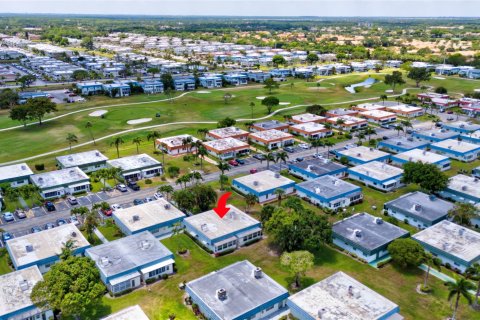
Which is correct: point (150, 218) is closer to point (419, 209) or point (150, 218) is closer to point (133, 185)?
point (133, 185)

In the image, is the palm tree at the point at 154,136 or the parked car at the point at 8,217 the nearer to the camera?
the parked car at the point at 8,217

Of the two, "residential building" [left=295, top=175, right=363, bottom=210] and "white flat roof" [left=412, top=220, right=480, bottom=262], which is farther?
"residential building" [left=295, top=175, right=363, bottom=210]

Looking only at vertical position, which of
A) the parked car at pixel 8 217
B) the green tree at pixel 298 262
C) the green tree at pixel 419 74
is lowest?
the parked car at pixel 8 217

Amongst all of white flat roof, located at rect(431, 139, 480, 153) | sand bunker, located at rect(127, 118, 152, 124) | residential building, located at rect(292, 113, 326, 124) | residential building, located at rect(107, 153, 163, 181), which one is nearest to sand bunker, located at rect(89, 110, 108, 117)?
sand bunker, located at rect(127, 118, 152, 124)

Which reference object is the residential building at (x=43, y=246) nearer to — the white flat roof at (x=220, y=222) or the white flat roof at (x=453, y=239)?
the white flat roof at (x=220, y=222)

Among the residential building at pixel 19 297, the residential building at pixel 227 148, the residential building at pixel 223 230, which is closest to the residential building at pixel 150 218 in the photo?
the residential building at pixel 223 230

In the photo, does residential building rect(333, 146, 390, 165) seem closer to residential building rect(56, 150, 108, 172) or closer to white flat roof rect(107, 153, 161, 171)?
white flat roof rect(107, 153, 161, 171)
